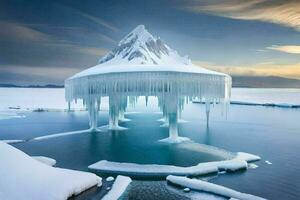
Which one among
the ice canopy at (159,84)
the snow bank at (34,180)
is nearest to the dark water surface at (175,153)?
the snow bank at (34,180)

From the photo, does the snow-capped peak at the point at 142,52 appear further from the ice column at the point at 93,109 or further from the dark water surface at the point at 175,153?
the dark water surface at the point at 175,153

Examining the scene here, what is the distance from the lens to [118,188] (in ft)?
64.6

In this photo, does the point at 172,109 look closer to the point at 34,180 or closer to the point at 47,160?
the point at 47,160

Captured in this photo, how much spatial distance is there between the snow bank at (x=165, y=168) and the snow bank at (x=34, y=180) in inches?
124

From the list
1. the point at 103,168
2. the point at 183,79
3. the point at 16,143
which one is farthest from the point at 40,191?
the point at 16,143

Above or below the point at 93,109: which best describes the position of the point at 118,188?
below

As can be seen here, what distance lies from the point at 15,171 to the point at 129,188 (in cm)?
642

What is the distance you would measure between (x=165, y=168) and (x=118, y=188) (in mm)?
5419

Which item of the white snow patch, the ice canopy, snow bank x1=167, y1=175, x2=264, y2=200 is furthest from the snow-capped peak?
snow bank x1=167, y1=175, x2=264, y2=200

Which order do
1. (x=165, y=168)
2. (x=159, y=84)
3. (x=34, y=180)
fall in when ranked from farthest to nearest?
(x=159, y=84) < (x=165, y=168) < (x=34, y=180)

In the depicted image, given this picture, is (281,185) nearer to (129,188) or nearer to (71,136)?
(129,188)

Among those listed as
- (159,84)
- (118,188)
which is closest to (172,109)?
(159,84)

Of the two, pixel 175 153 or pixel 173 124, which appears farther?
pixel 173 124

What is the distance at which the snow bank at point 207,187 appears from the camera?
18.2 metres
